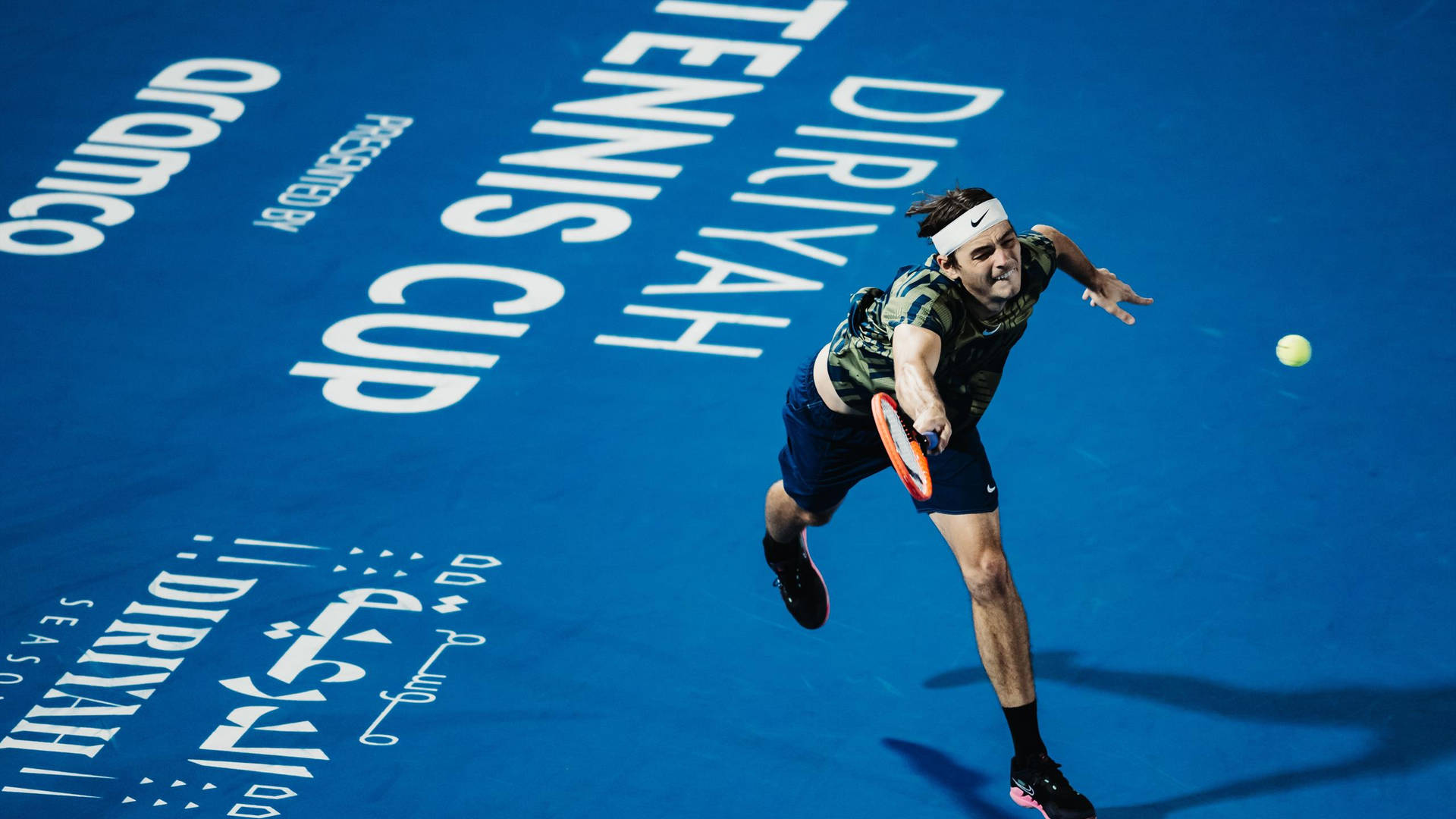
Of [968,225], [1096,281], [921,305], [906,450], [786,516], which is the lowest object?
[786,516]

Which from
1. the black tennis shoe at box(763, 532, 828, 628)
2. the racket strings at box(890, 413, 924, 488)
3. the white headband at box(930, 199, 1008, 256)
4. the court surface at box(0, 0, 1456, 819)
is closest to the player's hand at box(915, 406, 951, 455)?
the racket strings at box(890, 413, 924, 488)

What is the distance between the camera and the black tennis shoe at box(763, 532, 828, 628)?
6473 millimetres

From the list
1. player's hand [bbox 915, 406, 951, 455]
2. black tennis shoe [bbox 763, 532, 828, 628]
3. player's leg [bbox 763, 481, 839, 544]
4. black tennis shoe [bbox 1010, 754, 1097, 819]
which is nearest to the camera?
player's hand [bbox 915, 406, 951, 455]

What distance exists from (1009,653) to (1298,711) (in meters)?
1.15

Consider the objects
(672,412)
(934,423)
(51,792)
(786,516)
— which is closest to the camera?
(934,423)

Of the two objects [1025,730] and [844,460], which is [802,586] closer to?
[844,460]

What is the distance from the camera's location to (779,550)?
21.5 feet

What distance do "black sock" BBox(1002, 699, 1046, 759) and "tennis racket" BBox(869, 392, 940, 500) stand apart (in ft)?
2.34

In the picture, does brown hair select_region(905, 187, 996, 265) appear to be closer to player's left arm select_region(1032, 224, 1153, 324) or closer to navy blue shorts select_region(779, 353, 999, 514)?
player's left arm select_region(1032, 224, 1153, 324)

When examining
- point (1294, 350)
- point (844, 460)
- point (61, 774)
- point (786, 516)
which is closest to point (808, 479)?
point (844, 460)

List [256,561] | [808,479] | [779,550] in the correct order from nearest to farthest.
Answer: [808,479], [779,550], [256,561]

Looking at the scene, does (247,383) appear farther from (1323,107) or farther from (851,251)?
(1323,107)

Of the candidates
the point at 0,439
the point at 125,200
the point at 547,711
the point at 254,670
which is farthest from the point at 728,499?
the point at 125,200

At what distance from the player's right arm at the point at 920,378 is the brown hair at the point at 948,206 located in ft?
1.30
